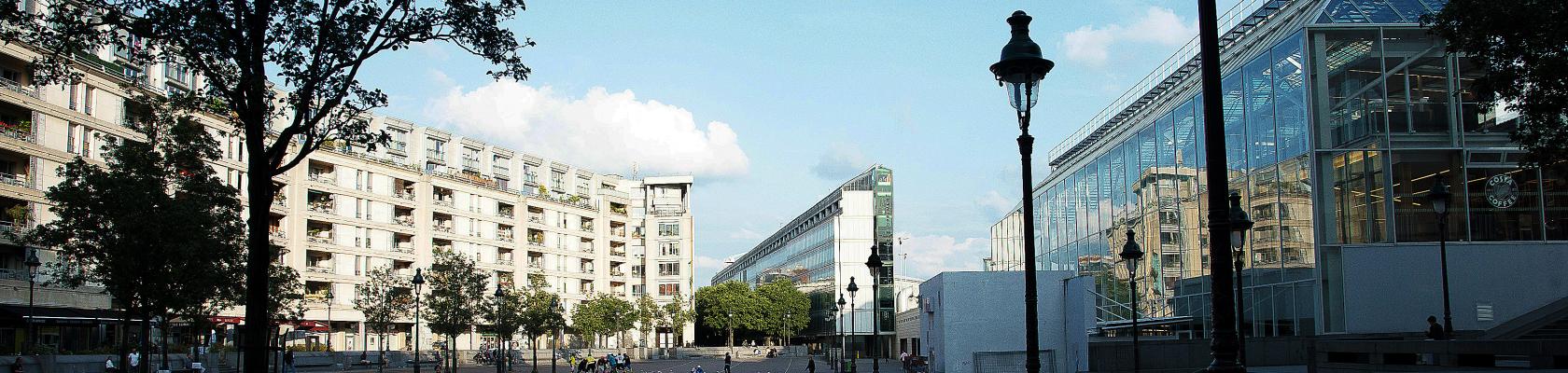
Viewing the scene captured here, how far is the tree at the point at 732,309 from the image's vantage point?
407ft

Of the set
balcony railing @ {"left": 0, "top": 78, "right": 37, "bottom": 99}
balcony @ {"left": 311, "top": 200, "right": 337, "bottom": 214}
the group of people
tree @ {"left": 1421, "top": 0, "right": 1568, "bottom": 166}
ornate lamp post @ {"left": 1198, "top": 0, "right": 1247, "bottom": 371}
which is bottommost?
Answer: the group of people

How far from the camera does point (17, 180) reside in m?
49.8

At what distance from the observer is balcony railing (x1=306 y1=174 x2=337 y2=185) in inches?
3173

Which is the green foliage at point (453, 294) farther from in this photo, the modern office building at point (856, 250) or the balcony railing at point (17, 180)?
the modern office building at point (856, 250)

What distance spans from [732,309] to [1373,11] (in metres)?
A: 90.9

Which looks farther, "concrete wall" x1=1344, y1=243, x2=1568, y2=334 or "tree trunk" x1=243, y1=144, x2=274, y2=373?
"concrete wall" x1=1344, y1=243, x2=1568, y2=334

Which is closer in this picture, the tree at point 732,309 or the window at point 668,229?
the window at point 668,229

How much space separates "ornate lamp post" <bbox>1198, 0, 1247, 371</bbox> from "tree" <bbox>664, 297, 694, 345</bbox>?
106 m

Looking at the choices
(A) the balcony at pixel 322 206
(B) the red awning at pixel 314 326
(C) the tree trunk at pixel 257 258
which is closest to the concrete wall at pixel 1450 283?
(C) the tree trunk at pixel 257 258

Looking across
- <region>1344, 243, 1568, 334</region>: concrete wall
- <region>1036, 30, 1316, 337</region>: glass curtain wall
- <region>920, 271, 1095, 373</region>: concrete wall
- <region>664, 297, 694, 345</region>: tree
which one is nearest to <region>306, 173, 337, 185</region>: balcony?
<region>664, 297, 694, 345</region>: tree

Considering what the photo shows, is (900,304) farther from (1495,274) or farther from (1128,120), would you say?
(1495,274)

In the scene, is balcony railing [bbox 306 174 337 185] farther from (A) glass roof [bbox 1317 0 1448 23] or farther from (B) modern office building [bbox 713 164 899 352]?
(A) glass roof [bbox 1317 0 1448 23]

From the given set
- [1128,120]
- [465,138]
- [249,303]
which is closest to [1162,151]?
[1128,120]

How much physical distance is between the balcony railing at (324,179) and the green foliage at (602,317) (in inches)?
1005
